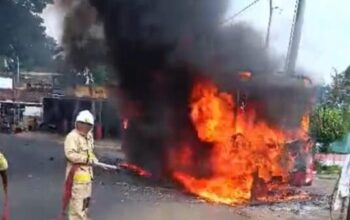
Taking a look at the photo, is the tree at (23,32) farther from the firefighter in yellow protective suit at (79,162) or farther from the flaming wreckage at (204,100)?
the firefighter in yellow protective suit at (79,162)

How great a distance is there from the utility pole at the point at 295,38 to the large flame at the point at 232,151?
2.54 m

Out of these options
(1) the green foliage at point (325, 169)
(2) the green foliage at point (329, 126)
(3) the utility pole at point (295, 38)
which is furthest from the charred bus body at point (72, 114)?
(3) the utility pole at point (295, 38)

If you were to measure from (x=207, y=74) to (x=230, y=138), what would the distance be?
1633mm

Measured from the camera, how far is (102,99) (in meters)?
25.8

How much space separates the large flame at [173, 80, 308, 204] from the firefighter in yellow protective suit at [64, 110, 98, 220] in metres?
4.48

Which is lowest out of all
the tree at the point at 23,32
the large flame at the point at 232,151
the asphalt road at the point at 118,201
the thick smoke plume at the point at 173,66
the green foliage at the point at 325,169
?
the green foliage at the point at 325,169

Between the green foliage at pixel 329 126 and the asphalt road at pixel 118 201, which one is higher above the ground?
the green foliage at pixel 329 126

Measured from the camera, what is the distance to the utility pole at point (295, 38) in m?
15.9

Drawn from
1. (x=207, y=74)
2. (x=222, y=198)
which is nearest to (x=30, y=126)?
(x=207, y=74)

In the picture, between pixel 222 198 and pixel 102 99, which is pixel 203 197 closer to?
pixel 222 198

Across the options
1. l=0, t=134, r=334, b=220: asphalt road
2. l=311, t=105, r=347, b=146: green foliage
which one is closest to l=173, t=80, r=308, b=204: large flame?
l=0, t=134, r=334, b=220: asphalt road

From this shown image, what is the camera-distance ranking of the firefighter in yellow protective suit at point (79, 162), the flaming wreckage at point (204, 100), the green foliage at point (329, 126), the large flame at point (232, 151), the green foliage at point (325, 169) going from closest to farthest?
the firefighter in yellow protective suit at point (79, 162) → the large flame at point (232, 151) → the flaming wreckage at point (204, 100) → the green foliage at point (325, 169) → the green foliage at point (329, 126)

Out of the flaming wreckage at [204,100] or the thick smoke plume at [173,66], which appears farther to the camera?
the thick smoke plume at [173,66]

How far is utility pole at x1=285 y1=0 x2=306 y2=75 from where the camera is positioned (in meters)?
15.9
